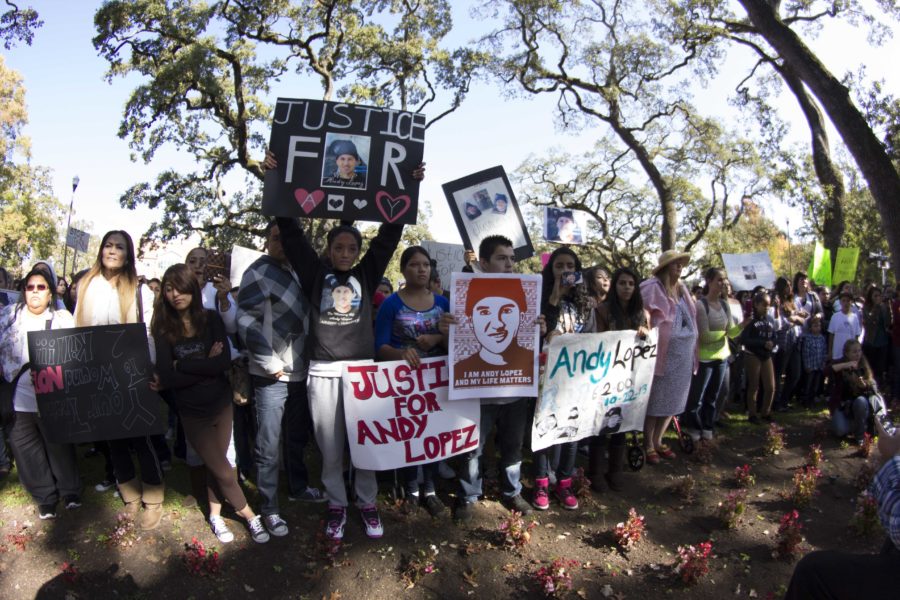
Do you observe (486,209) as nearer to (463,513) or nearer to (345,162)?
(345,162)

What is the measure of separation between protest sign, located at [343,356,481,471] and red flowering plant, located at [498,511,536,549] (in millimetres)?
627

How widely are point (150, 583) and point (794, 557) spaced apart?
186 inches

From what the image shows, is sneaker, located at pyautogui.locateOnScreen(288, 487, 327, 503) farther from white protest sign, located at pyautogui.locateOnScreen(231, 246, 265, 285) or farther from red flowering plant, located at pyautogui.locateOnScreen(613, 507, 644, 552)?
red flowering plant, located at pyautogui.locateOnScreen(613, 507, 644, 552)

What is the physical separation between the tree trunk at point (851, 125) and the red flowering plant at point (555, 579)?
10387 mm

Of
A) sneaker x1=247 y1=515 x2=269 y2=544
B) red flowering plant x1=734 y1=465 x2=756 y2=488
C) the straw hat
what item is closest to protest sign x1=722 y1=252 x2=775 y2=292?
the straw hat

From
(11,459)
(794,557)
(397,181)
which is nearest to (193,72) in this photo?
(11,459)

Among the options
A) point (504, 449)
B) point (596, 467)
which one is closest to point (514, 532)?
point (504, 449)

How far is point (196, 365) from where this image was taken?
13.1ft

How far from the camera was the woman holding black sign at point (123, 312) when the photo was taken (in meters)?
4.41

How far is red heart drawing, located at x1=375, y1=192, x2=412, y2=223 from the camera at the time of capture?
462 centimetres

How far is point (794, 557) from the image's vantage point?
15.3 feet

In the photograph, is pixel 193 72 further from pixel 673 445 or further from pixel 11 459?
pixel 673 445

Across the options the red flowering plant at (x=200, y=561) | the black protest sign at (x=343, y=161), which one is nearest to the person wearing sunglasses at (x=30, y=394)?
the red flowering plant at (x=200, y=561)

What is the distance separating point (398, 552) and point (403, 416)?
0.97 meters
